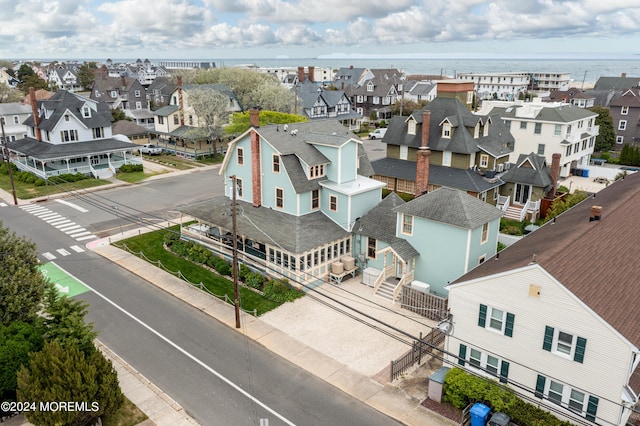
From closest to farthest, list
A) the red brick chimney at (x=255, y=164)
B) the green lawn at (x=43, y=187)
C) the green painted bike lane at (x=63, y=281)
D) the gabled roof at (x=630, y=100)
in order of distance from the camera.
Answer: the green painted bike lane at (x=63, y=281)
the red brick chimney at (x=255, y=164)
the green lawn at (x=43, y=187)
the gabled roof at (x=630, y=100)

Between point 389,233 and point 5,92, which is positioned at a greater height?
point 5,92

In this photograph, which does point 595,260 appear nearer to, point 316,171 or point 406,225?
point 406,225

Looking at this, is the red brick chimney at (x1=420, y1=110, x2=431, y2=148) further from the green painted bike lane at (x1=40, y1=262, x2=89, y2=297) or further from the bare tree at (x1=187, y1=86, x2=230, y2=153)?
the green painted bike lane at (x1=40, y1=262, x2=89, y2=297)

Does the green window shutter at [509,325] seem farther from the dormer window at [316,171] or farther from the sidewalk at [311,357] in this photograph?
the dormer window at [316,171]

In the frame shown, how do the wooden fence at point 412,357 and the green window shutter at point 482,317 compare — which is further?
the wooden fence at point 412,357

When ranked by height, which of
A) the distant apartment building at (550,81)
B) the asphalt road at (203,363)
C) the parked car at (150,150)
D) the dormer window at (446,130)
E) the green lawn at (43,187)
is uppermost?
the distant apartment building at (550,81)

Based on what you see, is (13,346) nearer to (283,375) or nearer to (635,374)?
(283,375)

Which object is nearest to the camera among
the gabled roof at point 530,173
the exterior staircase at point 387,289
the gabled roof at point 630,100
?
the exterior staircase at point 387,289

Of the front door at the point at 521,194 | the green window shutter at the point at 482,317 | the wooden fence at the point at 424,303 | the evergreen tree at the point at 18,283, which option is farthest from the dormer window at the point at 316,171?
the front door at the point at 521,194

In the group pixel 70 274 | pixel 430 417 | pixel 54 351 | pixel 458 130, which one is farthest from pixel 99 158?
pixel 430 417
